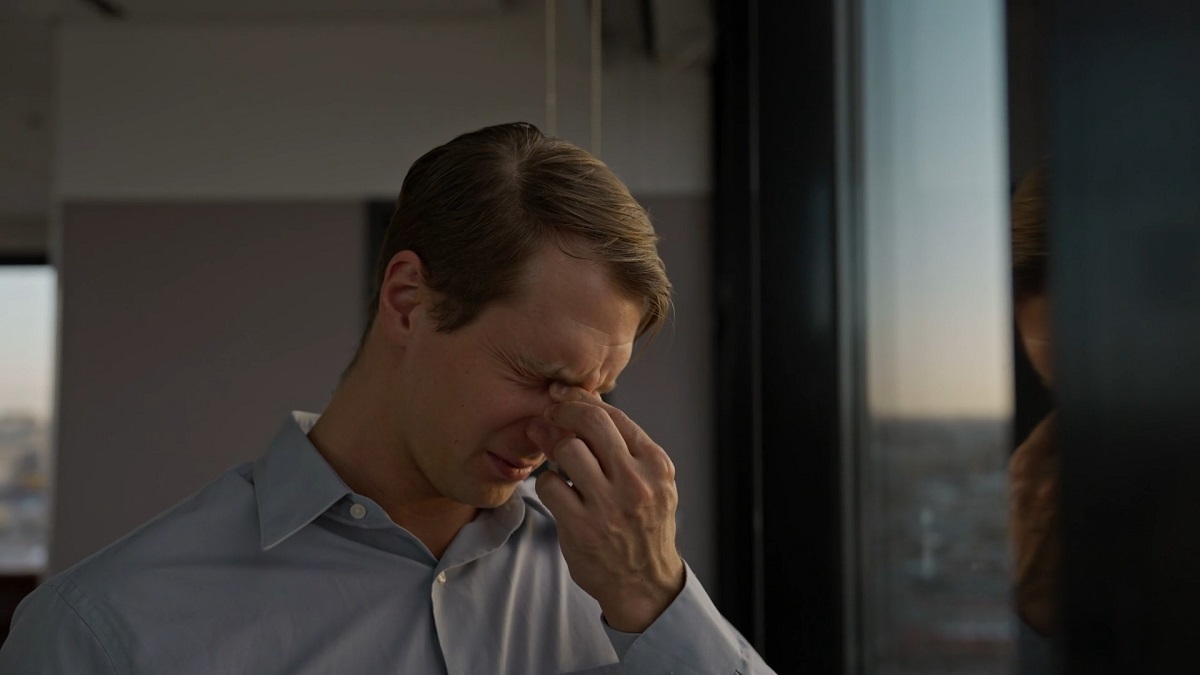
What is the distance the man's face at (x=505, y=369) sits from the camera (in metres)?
1.20

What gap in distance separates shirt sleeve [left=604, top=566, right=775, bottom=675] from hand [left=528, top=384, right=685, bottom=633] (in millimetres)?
16

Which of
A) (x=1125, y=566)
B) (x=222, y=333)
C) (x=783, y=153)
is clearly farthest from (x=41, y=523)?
(x=1125, y=566)

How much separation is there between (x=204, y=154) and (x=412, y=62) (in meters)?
0.91

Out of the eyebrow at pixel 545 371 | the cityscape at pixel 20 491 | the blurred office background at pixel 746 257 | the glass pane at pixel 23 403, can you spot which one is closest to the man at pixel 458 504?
the eyebrow at pixel 545 371

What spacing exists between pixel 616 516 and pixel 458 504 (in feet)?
0.87

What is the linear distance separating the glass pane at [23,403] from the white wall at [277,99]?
116 inches

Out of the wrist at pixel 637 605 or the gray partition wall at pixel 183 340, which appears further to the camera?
the gray partition wall at pixel 183 340

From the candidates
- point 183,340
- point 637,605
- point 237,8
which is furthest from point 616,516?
point 237,8

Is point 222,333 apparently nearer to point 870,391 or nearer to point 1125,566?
point 870,391

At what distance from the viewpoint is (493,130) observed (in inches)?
52.1

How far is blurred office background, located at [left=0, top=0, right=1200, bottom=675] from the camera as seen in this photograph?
0.64 meters

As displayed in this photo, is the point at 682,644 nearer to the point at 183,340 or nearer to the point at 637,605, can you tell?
the point at 637,605

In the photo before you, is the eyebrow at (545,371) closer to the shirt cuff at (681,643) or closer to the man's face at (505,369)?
the man's face at (505,369)

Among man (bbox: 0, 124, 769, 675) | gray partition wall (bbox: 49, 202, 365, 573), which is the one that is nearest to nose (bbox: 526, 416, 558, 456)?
man (bbox: 0, 124, 769, 675)
